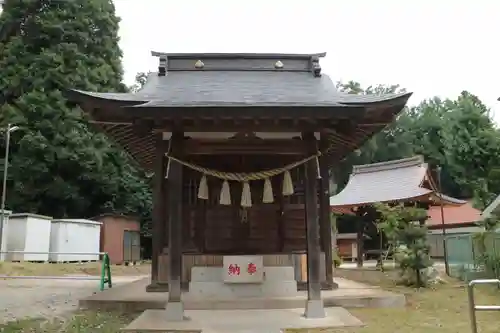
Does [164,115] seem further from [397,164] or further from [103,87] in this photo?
[103,87]

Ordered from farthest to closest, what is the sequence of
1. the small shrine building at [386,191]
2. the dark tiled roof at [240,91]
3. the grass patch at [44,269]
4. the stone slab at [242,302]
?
1. the small shrine building at [386,191]
2. the grass patch at [44,269]
3. the stone slab at [242,302]
4. the dark tiled roof at [240,91]

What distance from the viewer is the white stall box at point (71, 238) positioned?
76.9 ft

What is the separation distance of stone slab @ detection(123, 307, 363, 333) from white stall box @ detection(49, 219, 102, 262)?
55.2ft

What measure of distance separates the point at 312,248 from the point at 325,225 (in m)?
2.99

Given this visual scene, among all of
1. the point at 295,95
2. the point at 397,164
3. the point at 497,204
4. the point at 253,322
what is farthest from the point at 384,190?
the point at 253,322

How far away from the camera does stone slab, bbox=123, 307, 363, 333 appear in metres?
6.73

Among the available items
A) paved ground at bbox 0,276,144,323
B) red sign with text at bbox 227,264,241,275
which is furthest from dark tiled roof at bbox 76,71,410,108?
paved ground at bbox 0,276,144,323

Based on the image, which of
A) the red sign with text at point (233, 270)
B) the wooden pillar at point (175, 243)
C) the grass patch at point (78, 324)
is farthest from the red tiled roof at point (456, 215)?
the grass patch at point (78, 324)

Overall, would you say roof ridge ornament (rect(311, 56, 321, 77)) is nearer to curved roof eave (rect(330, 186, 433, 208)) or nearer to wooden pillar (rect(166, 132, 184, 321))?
wooden pillar (rect(166, 132, 184, 321))

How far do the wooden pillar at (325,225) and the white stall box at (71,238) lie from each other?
51.8 feet

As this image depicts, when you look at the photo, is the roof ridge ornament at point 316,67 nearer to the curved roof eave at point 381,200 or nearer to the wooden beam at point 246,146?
the wooden beam at point 246,146

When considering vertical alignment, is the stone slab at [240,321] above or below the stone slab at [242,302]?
below

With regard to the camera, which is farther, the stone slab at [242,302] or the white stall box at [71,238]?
the white stall box at [71,238]

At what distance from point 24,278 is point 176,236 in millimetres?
11388
